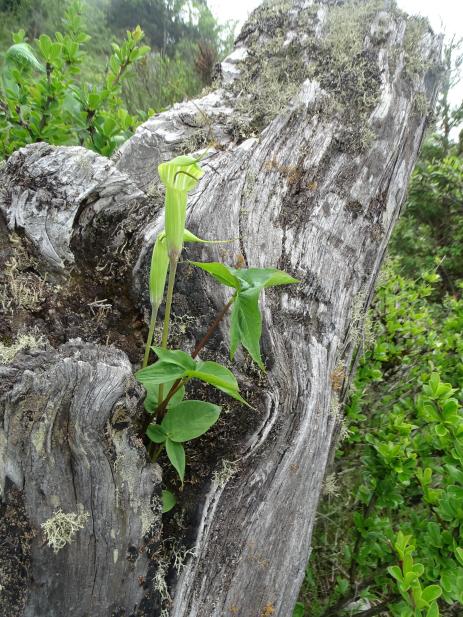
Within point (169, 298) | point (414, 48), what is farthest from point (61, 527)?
point (414, 48)

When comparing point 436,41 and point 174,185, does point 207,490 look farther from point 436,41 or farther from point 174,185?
point 436,41

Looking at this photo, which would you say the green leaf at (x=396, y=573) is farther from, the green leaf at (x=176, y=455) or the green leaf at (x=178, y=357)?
the green leaf at (x=178, y=357)

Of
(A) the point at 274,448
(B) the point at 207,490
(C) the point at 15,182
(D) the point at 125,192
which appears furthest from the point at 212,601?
(C) the point at 15,182

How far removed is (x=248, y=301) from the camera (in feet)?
3.88

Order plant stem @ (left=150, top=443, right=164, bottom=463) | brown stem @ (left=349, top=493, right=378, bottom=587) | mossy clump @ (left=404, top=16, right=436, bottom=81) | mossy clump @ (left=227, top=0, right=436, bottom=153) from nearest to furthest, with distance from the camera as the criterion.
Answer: plant stem @ (left=150, top=443, right=164, bottom=463) → brown stem @ (left=349, top=493, right=378, bottom=587) → mossy clump @ (left=227, top=0, right=436, bottom=153) → mossy clump @ (left=404, top=16, right=436, bottom=81)

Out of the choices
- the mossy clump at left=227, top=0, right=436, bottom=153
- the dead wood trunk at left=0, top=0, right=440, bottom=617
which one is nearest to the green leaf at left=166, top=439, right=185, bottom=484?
the dead wood trunk at left=0, top=0, right=440, bottom=617

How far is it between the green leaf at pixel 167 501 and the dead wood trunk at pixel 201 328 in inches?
1.6

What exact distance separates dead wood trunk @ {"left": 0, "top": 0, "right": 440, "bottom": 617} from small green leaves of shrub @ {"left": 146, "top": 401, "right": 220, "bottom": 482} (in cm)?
10

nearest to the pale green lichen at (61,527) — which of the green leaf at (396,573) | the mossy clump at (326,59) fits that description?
the green leaf at (396,573)

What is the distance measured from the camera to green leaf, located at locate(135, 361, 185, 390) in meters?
1.19

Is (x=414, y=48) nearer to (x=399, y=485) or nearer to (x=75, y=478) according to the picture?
(x=399, y=485)

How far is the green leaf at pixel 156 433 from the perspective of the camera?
1362mm

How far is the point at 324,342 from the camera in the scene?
1856mm

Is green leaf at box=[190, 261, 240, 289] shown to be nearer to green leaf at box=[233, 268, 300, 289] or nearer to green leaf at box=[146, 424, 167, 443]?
green leaf at box=[233, 268, 300, 289]
